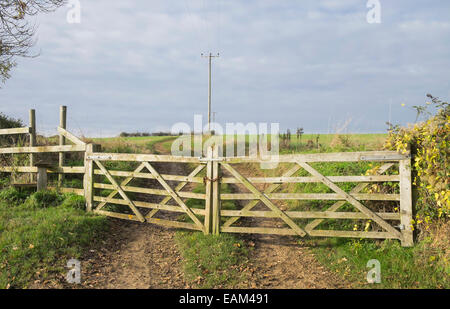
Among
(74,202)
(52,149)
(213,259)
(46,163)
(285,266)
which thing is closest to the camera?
(213,259)

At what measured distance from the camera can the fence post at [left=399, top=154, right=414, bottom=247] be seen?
729cm

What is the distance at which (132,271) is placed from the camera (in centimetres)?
692

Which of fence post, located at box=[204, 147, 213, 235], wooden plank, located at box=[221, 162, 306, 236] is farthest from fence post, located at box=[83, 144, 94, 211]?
wooden plank, located at box=[221, 162, 306, 236]

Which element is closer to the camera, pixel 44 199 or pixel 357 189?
pixel 357 189

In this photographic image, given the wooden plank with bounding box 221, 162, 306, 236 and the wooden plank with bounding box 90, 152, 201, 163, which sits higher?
the wooden plank with bounding box 90, 152, 201, 163

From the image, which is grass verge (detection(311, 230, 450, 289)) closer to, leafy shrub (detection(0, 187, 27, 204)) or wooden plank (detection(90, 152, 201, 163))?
wooden plank (detection(90, 152, 201, 163))

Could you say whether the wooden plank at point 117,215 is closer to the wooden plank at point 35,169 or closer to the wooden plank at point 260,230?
the wooden plank at point 35,169

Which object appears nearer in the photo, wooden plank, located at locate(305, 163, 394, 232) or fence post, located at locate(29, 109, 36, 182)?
wooden plank, located at locate(305, 163, 394, 232)

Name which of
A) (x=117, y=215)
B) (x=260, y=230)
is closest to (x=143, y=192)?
(x=117, y=215)

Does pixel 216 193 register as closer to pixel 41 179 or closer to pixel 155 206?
pixel 155 206

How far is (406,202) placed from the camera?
735cm

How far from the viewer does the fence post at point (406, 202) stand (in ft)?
23.9

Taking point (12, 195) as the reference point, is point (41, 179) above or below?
above
